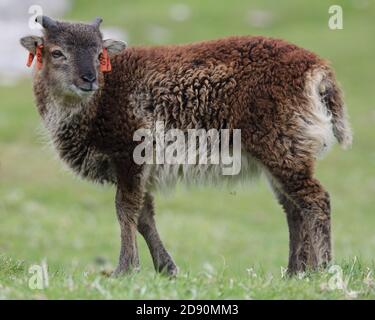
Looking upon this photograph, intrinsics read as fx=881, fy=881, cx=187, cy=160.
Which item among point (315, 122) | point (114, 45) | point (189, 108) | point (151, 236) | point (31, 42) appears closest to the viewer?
point (315, 122)

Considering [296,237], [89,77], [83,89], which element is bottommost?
[296,237]

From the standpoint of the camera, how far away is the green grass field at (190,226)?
7.70 metres

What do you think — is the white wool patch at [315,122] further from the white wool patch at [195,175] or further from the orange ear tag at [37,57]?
the orange ear tag at [37,57]

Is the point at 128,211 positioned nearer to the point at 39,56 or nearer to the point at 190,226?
the point at 39,56

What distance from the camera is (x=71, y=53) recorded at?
33.1 ft

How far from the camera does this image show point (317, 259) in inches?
383

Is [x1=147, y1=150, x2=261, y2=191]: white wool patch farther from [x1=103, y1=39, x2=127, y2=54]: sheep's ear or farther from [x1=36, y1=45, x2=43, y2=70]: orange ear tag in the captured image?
[x1=36, y1=45, x2=43, y2=70]: orange ear tag

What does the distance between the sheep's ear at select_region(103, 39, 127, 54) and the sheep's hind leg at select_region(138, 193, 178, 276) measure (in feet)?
5.92

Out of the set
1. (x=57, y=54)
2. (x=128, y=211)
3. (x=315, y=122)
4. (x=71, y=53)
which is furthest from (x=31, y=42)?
(x=315, y=122)

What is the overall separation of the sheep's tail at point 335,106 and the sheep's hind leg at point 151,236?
2441mm

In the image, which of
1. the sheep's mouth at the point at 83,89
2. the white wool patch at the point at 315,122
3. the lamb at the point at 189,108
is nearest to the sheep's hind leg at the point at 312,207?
the lamb at the point at 189,108

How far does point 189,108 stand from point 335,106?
1693 mm

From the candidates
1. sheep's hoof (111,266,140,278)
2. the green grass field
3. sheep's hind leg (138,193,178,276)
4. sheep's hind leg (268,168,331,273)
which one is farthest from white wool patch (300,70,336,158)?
sheep's hoof (111,266,140,278)

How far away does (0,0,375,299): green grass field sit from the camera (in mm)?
7695
